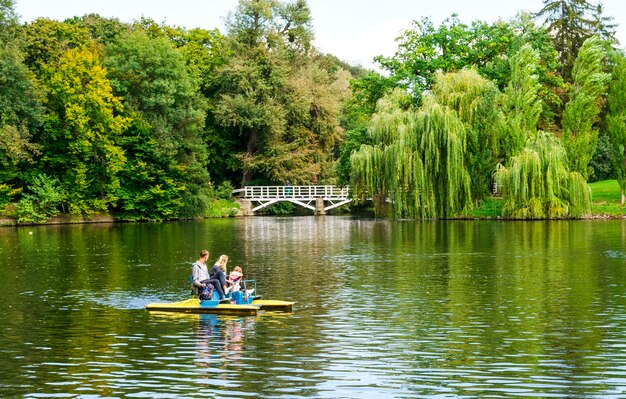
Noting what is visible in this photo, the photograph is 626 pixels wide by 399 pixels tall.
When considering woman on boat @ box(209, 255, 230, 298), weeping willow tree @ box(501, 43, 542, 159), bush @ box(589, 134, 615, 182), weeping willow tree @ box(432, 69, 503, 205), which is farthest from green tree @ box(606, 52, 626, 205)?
woman on boat @ box(209, 255, 230, 298)

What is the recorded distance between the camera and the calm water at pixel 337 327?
14.4m

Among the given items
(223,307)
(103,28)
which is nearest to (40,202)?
(103,28)

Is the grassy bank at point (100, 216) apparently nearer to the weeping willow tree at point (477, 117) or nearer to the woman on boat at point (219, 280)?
the weeping willow tree at point (477, 117)

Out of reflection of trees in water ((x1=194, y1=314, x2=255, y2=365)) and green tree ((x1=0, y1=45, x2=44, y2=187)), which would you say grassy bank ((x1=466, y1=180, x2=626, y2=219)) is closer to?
green tree ((x1=0, y1=45, x2=44, y2=187))

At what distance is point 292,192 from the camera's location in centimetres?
8506

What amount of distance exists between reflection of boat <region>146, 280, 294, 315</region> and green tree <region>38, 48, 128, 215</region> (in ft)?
157

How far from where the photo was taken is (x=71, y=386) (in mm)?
14344

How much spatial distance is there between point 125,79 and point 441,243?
39205mm

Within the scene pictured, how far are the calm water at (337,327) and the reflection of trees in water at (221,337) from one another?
5 centimetres

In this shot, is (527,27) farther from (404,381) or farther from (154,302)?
(404,381)

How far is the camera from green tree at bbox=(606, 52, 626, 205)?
206 feet

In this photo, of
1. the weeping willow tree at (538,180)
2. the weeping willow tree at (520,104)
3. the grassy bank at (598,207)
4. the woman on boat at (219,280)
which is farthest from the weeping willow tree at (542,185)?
the woman on boat at (219,280)

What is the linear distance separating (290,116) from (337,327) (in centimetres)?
6529

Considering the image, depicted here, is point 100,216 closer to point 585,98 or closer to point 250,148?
point 250,148
